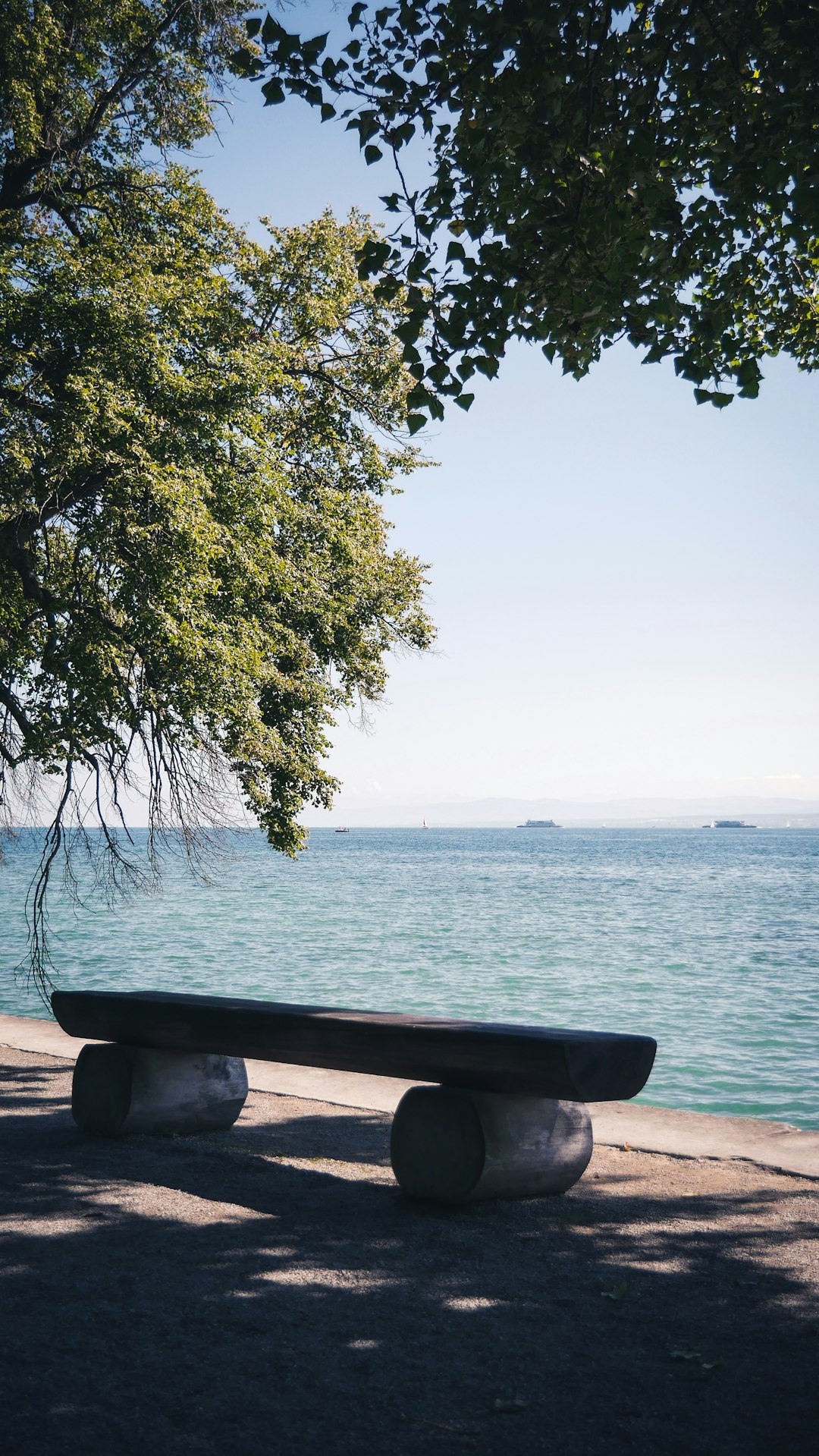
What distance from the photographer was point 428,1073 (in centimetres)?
488

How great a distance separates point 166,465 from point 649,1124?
621cm

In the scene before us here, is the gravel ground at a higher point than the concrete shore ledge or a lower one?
higher

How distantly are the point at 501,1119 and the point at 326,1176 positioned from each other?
4.45ft

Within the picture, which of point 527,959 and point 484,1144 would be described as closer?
point 484,1144

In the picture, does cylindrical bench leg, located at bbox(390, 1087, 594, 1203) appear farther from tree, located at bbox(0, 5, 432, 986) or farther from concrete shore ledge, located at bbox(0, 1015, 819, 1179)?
tree, located at bbox(0, 5, 432, 986)

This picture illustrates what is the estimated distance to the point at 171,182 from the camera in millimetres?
10562

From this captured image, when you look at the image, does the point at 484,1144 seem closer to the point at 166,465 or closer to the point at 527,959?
the point at 166,465

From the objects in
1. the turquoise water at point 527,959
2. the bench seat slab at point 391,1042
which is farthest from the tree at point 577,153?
the turquoise water at point 527,959

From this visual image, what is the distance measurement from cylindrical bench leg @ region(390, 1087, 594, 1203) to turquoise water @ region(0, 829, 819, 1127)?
5547 millimetres

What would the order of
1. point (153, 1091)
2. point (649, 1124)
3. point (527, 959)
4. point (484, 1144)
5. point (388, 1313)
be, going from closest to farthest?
point (388, 1313)
point (484, 1144)
point (153, 1091)
point (649, 1124)
point (527, 959)

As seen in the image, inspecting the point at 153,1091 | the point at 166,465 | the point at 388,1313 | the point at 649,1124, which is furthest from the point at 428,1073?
the point at 166,465

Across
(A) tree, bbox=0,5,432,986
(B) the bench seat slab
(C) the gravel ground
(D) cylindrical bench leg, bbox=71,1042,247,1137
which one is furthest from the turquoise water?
(C) the gravel ground

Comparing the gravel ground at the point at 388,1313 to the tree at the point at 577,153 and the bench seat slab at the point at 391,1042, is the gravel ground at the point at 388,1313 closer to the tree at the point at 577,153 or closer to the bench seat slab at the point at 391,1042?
the bench seat slab at the point at 391,1042

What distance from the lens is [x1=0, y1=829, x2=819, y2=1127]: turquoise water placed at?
14734 millimetres
